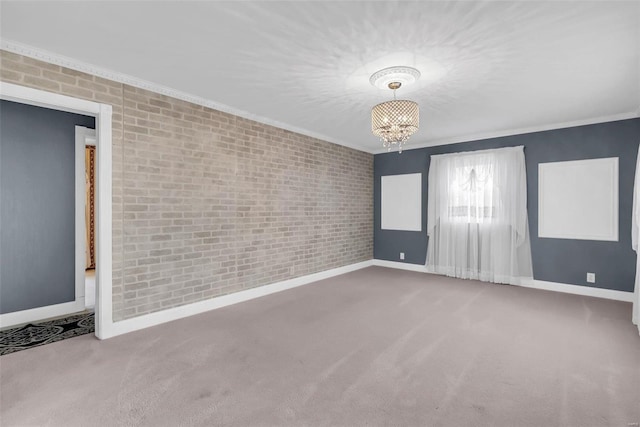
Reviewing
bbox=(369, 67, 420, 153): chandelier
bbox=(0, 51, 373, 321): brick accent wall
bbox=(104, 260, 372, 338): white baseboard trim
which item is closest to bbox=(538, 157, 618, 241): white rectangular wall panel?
bbox=(369, 67, 420, 153): chandelier

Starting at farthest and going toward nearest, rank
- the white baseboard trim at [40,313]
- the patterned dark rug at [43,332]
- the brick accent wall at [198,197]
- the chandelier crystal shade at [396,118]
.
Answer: the white baseboard trim at [40,313] → the brick accent wall at [198,197] → the chandelier crystal shade at [396,118] → the patterned dark rug at [43,332]

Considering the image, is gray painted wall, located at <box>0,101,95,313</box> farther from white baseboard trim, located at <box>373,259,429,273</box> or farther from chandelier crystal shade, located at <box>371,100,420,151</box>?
white baseboard trim, located at <box>373,259,429,273</box>

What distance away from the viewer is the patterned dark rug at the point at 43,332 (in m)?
2.79

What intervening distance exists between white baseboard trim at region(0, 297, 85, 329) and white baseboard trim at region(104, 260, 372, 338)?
133 cm

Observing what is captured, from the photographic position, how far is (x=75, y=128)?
377 cm

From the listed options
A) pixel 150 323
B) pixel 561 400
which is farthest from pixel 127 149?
pixel 561 400

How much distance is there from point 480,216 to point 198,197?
4.58 m

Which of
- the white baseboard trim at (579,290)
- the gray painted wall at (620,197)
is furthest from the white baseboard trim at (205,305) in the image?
the gray painted wall at (620,197)

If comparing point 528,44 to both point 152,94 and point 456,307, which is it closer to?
point 456,307

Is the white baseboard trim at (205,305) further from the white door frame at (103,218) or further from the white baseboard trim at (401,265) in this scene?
the white baseboard trim at (401,265)

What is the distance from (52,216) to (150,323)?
1898 mm

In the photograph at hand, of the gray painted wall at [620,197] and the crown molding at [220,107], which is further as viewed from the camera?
the gray painted wall at [620,197]

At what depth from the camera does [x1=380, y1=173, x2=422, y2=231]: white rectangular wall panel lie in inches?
239

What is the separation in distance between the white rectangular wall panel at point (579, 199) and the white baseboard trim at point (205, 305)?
3.70 m
